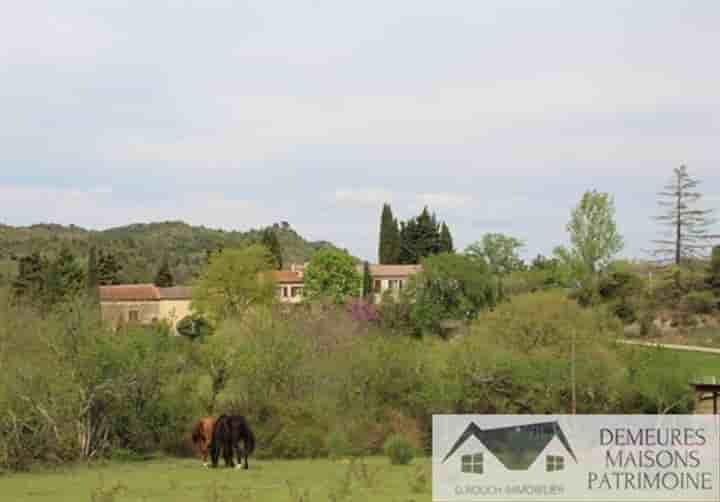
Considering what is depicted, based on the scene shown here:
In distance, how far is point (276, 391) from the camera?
26.2 m

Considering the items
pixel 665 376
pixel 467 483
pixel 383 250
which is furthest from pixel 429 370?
pixel 383 250

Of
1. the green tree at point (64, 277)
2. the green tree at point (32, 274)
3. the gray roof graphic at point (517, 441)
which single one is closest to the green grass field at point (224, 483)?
the gray roof graphic at point (517, 441)

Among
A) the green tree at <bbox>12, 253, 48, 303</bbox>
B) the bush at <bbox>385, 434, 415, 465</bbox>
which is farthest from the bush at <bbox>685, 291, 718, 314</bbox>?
the bush at <bbox>385, 434, 415, 465</bbox>

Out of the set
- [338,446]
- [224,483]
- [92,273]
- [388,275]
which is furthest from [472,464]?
[388,275]

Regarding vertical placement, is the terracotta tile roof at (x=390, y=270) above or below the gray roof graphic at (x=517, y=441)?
above

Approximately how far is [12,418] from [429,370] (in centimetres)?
1035

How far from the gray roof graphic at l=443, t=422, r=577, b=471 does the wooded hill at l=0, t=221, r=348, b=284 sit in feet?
190

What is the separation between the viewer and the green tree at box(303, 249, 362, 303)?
7244cm

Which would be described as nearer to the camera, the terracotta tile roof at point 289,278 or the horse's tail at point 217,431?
the horse's tail at point 217,431

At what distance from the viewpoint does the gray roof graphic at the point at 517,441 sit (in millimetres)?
19797

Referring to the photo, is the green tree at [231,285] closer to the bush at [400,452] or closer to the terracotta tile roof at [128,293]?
the terracotta tile roof at [128,293]

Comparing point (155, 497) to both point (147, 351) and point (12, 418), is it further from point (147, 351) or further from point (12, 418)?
point (147, 351)

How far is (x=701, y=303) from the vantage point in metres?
55.4

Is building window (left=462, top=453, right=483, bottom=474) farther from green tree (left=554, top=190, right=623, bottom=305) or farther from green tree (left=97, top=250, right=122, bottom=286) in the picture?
green tree (left=97, top=250, right=122, bottom=286)
